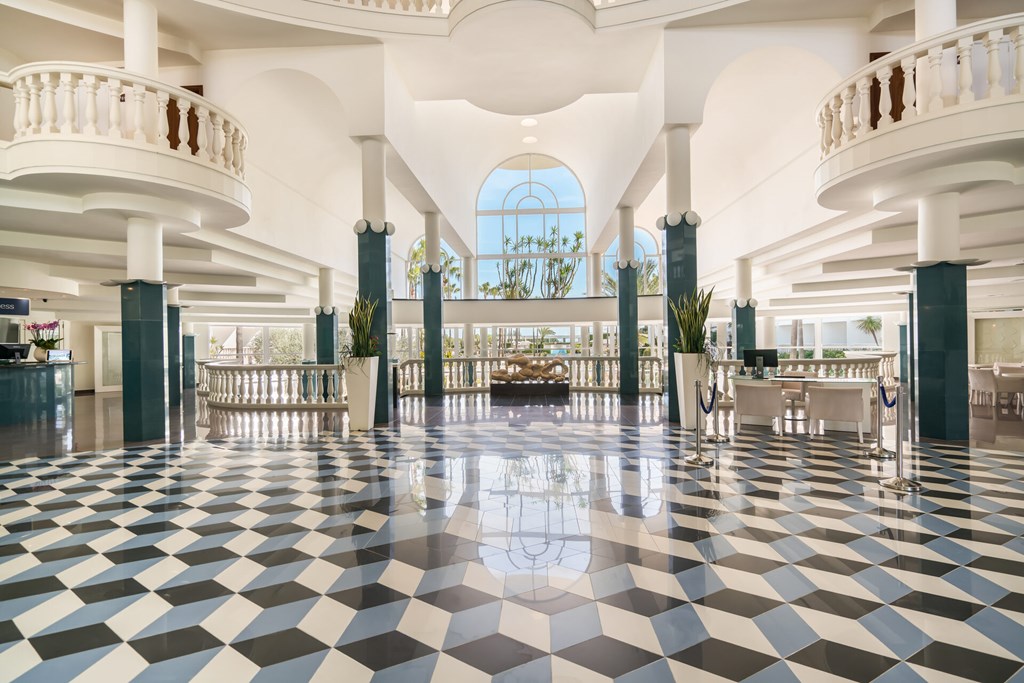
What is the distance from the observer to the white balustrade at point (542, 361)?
43.2ft

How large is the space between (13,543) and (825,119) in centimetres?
920

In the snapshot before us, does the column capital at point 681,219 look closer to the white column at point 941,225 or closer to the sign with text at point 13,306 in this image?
the white column at point 941,225

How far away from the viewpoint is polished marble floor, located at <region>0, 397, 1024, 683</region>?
227 centimetres

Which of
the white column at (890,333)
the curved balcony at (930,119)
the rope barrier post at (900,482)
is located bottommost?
the rope barrier post at (900,482)

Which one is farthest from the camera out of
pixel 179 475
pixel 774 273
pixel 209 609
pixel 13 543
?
pixel 774 273

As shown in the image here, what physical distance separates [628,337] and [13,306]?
45.0 ft

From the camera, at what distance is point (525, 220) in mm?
21672

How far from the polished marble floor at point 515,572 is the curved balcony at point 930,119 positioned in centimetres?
328

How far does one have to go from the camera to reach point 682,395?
7.88 metres

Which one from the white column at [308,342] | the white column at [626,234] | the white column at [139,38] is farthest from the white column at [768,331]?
the white column at [139,38]

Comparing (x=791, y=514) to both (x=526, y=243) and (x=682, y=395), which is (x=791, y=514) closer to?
(x=682, y=395)

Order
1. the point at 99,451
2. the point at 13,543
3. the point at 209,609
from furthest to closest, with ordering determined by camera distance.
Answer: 1. the point at 99,451
2. the point at 13,543
3. the point at 209,609

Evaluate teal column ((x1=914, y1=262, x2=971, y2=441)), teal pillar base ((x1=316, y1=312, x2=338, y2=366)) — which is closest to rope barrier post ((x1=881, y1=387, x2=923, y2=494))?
teal column ((x1=914, y1=262, x2=971, y2=441))

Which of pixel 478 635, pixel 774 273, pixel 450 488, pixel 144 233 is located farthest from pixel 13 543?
pixel 774 273
